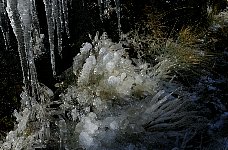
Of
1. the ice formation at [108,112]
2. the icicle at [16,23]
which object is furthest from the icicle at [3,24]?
the ice formation at [108,112]

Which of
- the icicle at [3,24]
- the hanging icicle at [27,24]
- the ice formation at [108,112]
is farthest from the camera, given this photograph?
the ice formation at [108,112]

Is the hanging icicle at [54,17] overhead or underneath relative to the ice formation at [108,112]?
overhead

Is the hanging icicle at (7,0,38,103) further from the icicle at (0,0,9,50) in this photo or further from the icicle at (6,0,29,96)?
the icicle at (0,0,9,50)

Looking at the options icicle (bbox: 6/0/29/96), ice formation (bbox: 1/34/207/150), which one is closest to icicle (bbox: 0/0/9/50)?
icicle (bbox: 6/0/29/96)

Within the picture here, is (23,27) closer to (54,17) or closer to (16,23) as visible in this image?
(16,23)

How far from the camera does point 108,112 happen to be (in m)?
3.18

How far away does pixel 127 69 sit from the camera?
11.1ft

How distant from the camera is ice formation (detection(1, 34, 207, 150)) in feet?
9.84

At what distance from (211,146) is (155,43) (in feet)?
3.62

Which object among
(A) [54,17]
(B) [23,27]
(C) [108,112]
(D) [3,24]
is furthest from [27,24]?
(C) [108,112]

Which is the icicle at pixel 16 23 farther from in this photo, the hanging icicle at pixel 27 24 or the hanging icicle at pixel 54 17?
the hanging icicle at pixel 54 17

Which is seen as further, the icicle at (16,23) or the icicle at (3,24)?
the icicle at (3,24)

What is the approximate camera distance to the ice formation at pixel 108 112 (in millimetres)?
3000

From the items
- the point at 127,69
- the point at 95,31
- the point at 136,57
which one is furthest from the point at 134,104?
the point at 95,31
